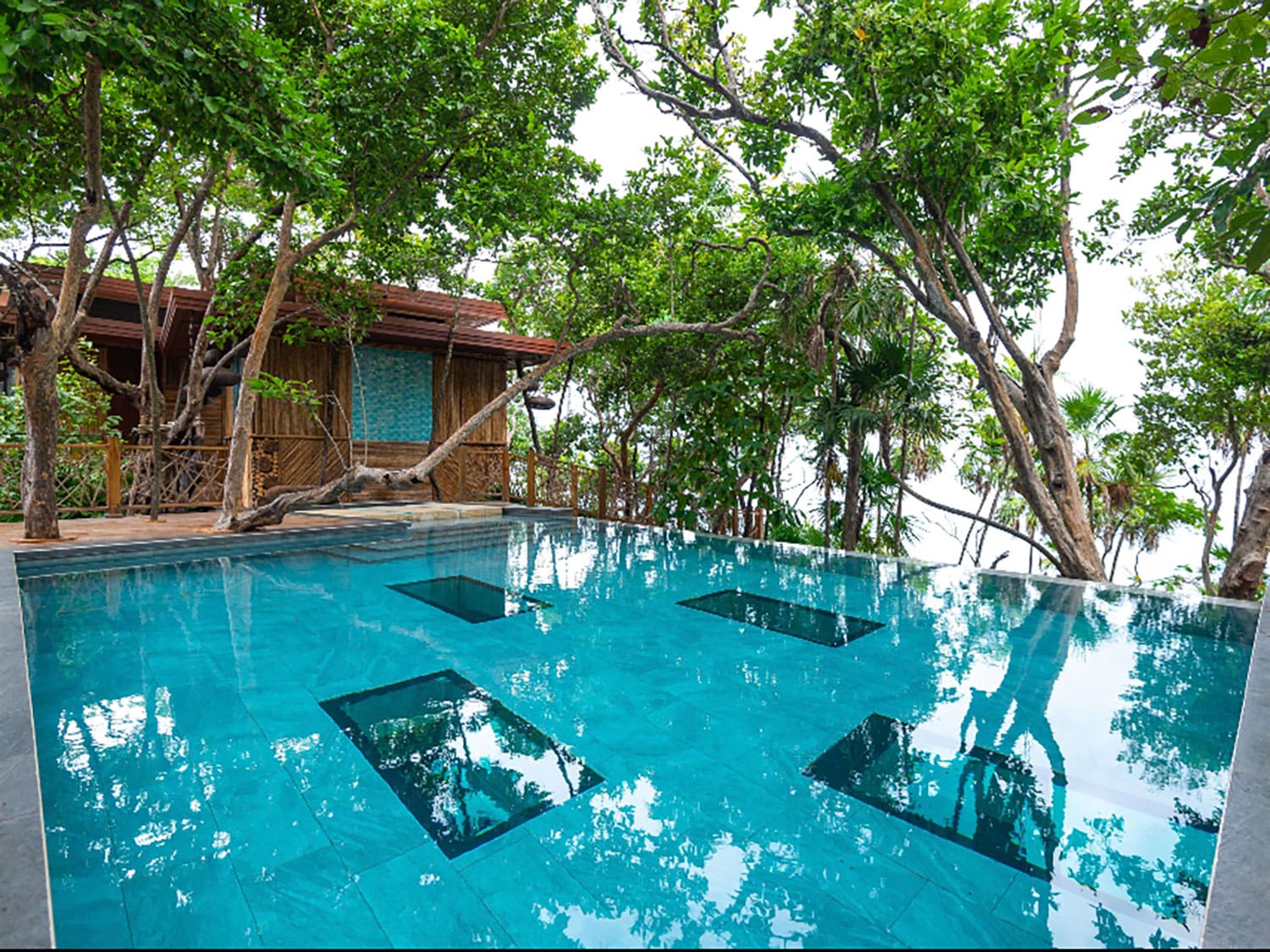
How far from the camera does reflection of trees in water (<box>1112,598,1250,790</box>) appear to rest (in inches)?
103

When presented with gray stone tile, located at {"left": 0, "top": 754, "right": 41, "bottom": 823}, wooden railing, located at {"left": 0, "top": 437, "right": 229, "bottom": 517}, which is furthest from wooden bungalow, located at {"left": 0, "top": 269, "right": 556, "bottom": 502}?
gray stone tile, located at {"left": 0, "top": 754, "right": 41, "bottom": 823}

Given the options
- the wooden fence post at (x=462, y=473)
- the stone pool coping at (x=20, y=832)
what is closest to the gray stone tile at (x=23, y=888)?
the stone pool coping at (x=20, y=832)

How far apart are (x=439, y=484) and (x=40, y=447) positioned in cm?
637

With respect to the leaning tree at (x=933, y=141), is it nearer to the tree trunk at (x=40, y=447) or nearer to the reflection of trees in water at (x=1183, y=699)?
the reflection of trees in water at (x=1183, y=699)

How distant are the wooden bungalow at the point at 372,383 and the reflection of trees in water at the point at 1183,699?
9.72 meters

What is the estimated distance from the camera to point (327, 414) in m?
11.1

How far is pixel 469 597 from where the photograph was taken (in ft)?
17.0

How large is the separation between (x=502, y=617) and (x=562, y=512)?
6.06 meters

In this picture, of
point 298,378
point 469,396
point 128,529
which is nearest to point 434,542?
point 128,529

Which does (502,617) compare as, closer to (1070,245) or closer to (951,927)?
(951,927)

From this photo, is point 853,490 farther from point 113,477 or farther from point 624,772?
point 113,477

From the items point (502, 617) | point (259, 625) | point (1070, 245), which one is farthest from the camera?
point (1070, 245)

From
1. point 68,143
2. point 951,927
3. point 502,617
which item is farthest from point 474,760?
point 68,143

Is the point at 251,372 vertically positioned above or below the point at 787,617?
above
